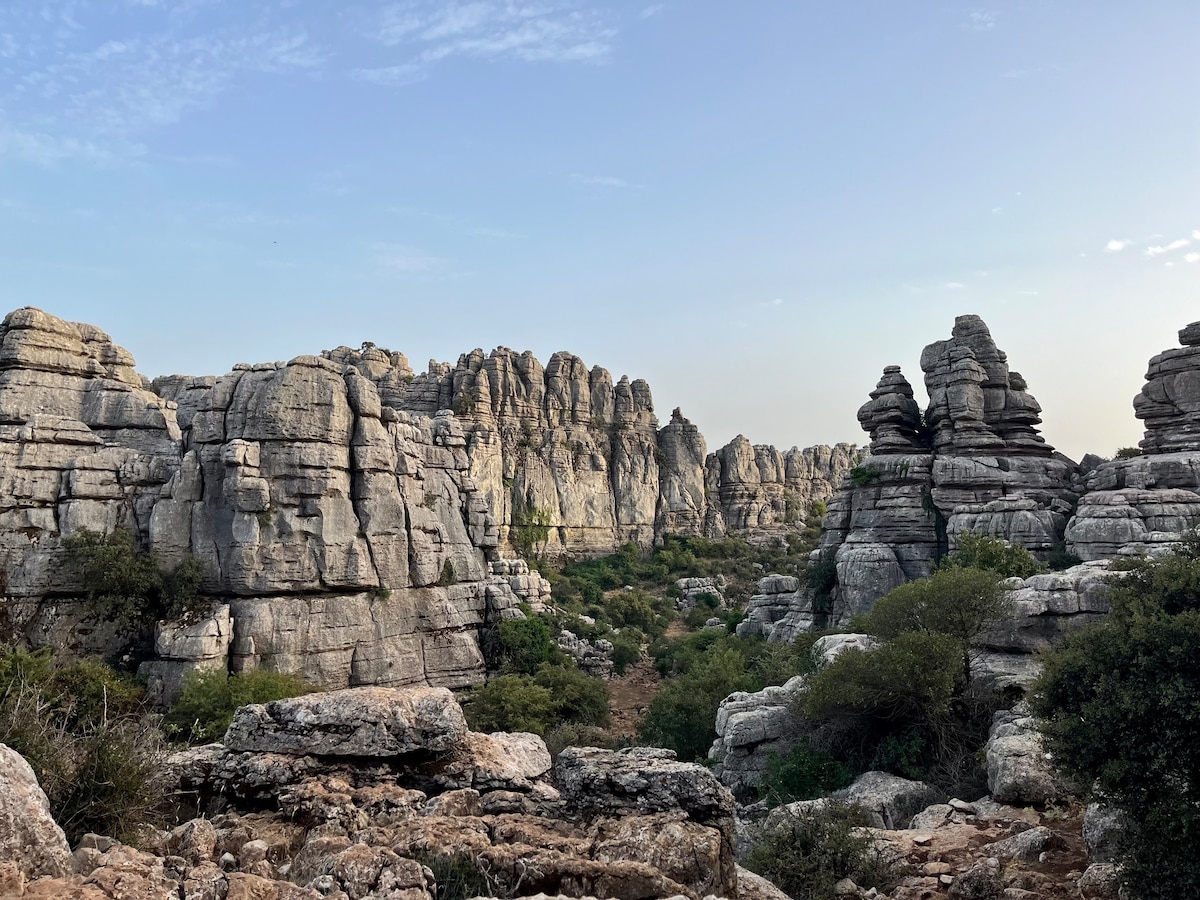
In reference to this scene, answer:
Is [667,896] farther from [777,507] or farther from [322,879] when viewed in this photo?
[777,507]

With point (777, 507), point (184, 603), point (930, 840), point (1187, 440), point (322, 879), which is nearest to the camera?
point (322, 879)

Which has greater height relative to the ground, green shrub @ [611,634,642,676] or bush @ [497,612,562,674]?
bush @ [497,612,562,674]

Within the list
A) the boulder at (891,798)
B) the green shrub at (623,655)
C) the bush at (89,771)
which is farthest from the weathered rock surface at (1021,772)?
the green shrub at (623,655)

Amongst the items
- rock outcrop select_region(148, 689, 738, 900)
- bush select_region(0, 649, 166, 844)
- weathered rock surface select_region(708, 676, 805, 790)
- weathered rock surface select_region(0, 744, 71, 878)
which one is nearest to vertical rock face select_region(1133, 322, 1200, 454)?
weathered rock surface select_region(708, 676, 805, 790)

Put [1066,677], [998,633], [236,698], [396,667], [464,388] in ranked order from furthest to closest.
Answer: [464,388] < [396,667] < [236,698] < [998,633] < [1066,677]

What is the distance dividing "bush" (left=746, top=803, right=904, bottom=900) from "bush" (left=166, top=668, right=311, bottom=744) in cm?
1190

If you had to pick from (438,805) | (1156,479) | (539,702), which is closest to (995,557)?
(1156,479)

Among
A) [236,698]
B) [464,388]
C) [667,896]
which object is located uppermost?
[464,388]

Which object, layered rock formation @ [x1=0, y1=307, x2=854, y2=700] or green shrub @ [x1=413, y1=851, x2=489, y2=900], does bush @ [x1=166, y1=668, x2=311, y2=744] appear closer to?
layered rock formation @ [x1=0, y1=307, x2=854, y2=700]

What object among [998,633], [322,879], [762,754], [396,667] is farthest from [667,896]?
[396,667]

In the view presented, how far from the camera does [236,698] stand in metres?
17.0

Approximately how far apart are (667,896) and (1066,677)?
5.59 metres

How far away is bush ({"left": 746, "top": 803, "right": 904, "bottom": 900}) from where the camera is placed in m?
7.84

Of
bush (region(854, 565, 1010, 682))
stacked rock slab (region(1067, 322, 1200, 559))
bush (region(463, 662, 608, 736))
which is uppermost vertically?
stacked rock slab (region(1067, 322, 1200, 559))
